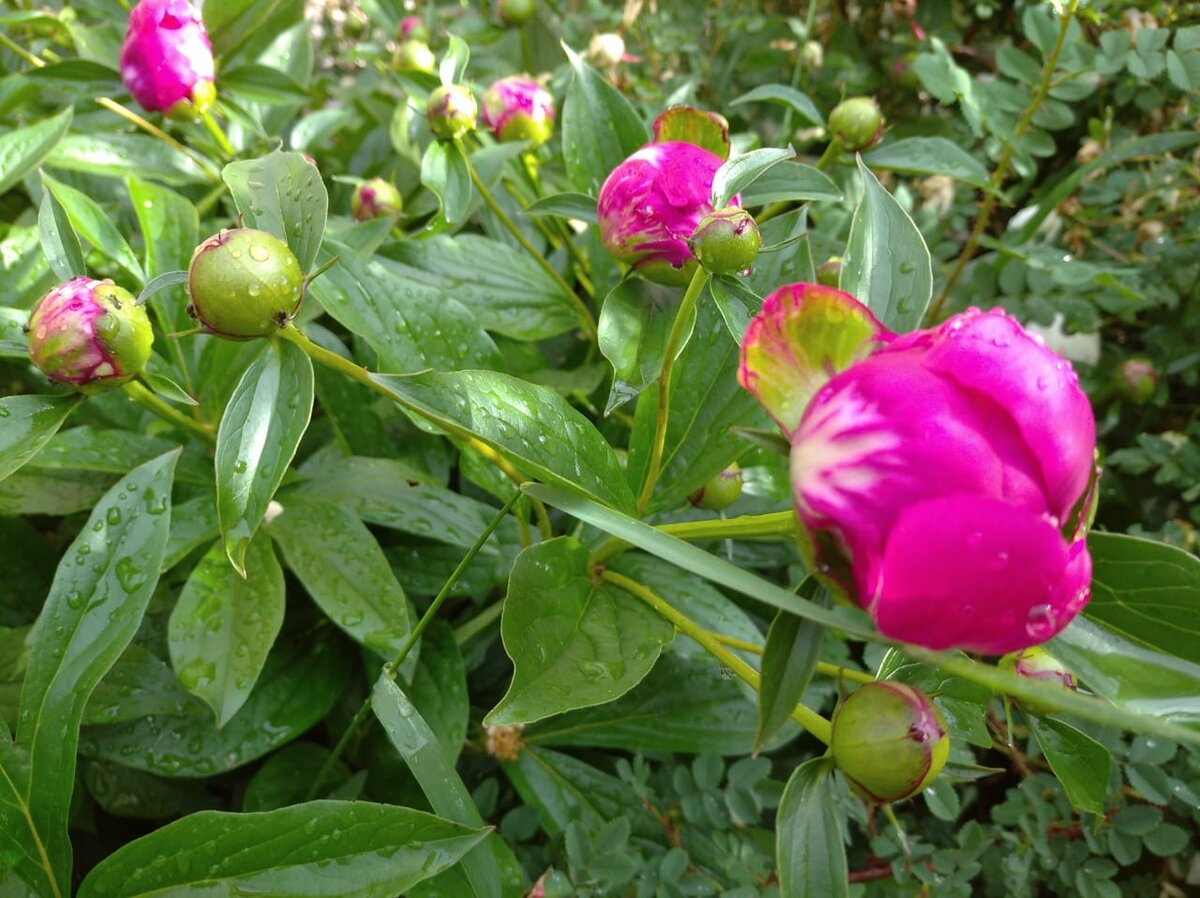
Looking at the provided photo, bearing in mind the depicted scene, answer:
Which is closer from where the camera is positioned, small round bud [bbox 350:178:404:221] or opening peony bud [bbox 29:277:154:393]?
opening peony bud [bbox 29:277:154:393]

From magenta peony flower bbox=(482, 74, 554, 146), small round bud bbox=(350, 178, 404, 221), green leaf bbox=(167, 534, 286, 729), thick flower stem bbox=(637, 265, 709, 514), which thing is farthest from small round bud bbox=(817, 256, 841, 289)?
green leaf bbox=(167, 534, 286, 729)

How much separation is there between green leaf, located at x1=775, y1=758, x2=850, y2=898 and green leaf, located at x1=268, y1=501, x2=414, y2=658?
33cm

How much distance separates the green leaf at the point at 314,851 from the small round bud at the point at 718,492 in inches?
12.6

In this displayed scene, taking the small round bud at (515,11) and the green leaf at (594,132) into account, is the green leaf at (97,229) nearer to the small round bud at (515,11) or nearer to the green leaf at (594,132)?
the green leaf at (594,132)

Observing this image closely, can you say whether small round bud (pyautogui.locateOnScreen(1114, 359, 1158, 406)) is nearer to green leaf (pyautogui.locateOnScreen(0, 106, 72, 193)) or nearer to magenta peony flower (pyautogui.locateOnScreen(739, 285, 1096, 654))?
magenta peony flower (pyautogui.locateOnScreen(739, 285, 1096, 654))

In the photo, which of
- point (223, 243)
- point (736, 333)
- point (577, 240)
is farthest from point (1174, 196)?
point (223, 243)

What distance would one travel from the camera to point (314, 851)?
0.55m

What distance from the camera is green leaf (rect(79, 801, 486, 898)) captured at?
0.54 meters

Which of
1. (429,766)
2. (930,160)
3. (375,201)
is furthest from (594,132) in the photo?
(429,766)

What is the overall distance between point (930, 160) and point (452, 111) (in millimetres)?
491

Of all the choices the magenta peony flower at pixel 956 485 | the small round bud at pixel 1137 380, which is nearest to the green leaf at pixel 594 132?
the magenta peony flower at pixel 956 485

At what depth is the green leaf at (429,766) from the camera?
1.87ft

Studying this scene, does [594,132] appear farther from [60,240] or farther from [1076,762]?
[1076,762]

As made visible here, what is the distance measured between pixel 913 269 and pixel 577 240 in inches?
22.0
